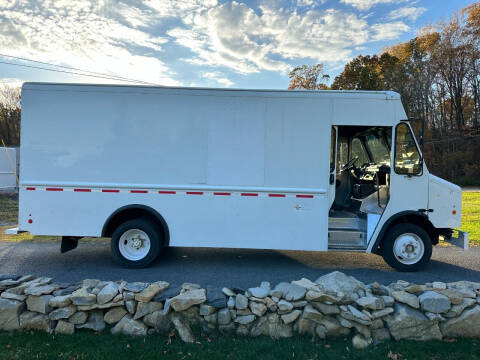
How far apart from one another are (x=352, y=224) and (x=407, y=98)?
33.3 m

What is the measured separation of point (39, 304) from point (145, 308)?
1.10 meters

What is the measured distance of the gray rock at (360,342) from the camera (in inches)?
120

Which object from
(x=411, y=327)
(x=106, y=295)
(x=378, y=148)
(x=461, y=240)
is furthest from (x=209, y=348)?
(x=461, y=240)

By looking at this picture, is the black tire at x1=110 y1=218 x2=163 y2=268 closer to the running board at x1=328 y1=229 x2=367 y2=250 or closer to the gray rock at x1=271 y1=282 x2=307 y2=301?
the gray rock at x1=271 y1=282 x2=307 y2=301

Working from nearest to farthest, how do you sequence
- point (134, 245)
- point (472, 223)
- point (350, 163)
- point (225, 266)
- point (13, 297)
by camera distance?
point (13, 297) < point (134, 245) < point (225, 266) < point (350, 163) < point (472, 223)

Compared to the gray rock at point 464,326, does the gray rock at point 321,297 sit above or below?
above

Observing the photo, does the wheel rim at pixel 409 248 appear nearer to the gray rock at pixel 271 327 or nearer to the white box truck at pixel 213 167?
the white box truck at pixel 213 167

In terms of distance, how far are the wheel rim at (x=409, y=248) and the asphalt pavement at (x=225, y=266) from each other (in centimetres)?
28

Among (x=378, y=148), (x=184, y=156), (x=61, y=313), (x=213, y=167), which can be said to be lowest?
(x=61, y=313)

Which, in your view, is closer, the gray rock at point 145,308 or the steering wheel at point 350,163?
the gray rock at point 145,308

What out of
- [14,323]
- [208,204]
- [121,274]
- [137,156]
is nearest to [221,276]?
[208,204]

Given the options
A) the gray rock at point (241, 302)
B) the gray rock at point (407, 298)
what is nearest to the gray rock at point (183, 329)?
the gray rock at point (241, 302)

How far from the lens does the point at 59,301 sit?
3232 millimetres

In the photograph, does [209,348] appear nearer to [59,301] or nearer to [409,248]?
[59,301]
